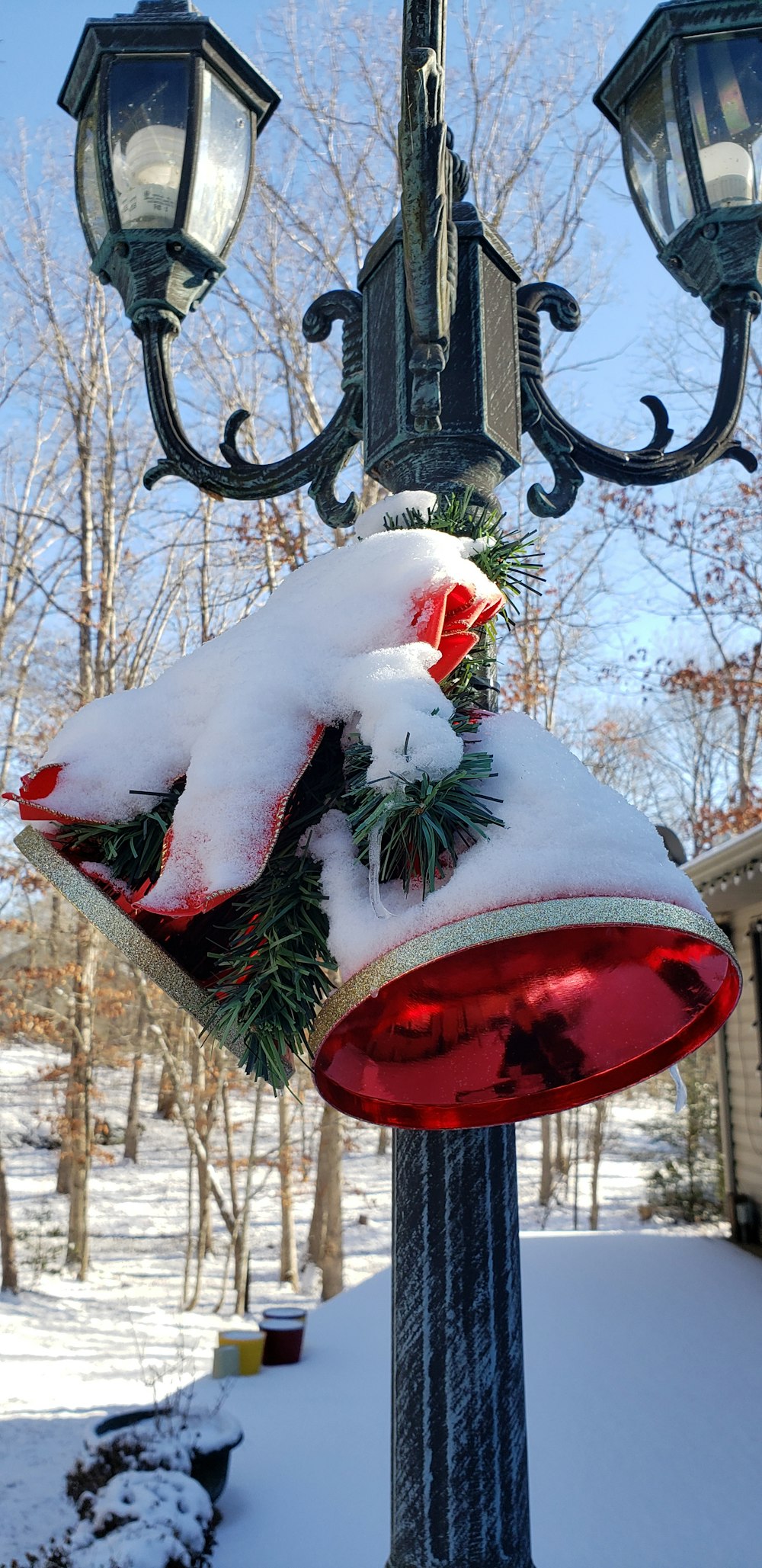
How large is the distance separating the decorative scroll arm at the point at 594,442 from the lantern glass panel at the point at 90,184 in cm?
87

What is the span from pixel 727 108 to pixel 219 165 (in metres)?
0.99

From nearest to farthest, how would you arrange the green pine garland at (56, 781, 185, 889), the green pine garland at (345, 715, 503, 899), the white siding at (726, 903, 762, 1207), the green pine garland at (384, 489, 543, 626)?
the green pine garland at (345, 715, 503, 899)
the green pine garland at (56, 781, 185, 889)
the green pine garland at (384, 489, 543, 626)
the white siding at (726, 903, 762, 1207)

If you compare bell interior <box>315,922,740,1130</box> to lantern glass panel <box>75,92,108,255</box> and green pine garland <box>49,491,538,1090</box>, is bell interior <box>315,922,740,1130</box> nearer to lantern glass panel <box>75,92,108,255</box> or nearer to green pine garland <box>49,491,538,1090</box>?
green pine garland <box>49,491,538,1090</box>

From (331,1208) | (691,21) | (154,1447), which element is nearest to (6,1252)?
(331,1208)

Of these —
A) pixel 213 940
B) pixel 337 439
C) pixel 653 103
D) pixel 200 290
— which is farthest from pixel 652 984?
pixel 653 103

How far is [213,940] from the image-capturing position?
109 centimetres

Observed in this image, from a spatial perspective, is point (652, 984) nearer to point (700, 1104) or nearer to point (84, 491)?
point (700, 1104)

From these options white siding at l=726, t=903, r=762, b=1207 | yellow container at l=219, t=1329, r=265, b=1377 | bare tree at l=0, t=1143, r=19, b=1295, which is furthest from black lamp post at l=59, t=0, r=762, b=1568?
bare tree at l=0, t=1143, r=19, b=1295

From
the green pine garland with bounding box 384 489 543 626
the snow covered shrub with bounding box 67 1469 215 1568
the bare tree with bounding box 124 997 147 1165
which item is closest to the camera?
the green pine garland with bounding box 384 489 543 626

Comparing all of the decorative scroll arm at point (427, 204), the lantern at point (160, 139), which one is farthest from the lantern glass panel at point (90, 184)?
the decorative scroll arm at point (427, 204)

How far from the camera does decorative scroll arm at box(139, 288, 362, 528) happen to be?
2.00m

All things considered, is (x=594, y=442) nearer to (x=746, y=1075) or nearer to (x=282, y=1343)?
(x=282, y=1343)

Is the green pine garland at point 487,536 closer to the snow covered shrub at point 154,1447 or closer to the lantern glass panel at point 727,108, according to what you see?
the lantern glass panel at point 727,108

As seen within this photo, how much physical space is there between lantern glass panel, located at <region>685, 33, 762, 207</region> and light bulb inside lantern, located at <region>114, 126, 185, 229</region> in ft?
3.22
